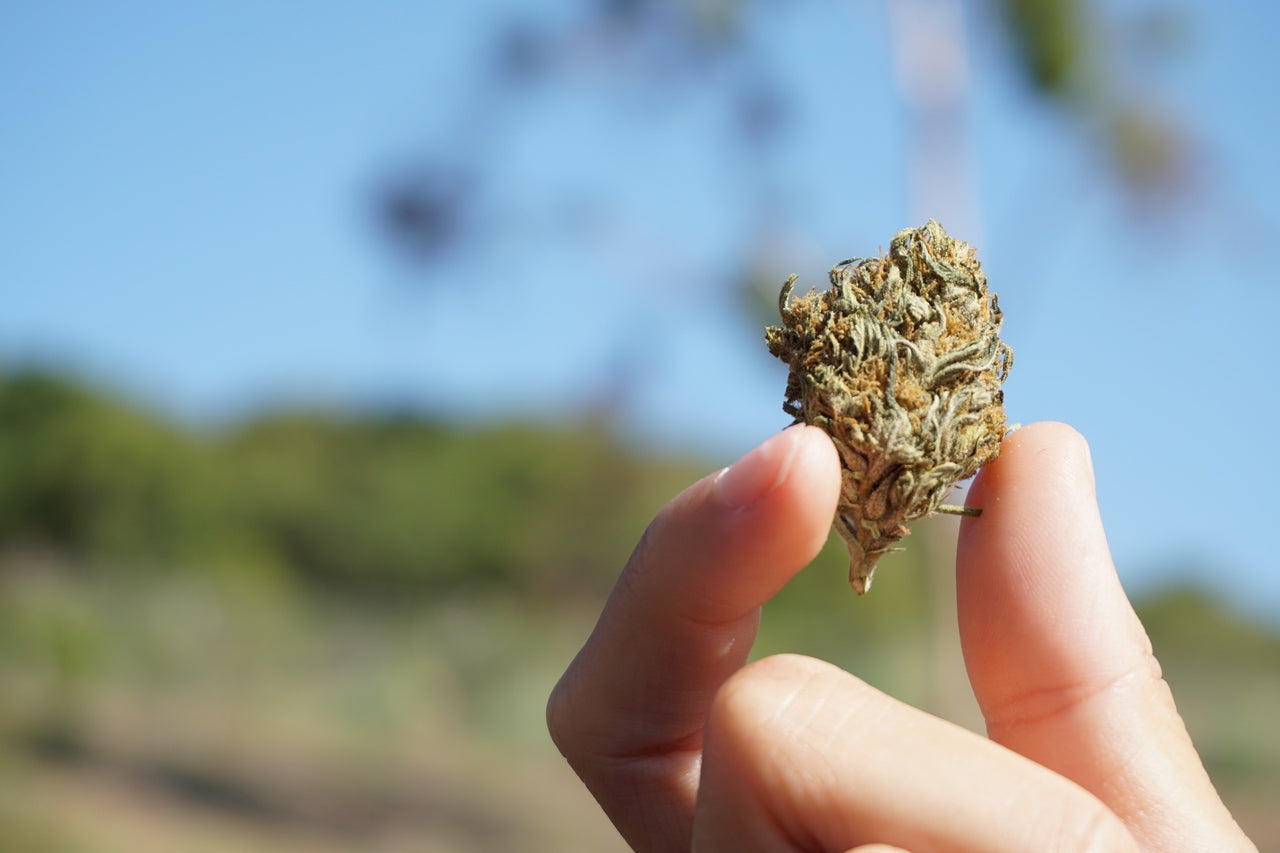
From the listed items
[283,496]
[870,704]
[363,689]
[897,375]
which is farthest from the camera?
[283,496]

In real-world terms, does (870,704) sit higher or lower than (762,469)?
lower

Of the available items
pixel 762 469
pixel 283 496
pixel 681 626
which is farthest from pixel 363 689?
pixel 283 496

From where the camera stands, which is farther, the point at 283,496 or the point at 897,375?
the point at 283,496

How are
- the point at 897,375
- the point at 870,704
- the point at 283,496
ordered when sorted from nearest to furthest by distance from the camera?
the point at 870,704
the point at 897,375
the point at 283,496

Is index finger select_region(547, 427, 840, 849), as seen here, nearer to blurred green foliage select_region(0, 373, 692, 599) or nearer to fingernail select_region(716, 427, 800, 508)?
fingernail select_region(716, 427, 800, 508)

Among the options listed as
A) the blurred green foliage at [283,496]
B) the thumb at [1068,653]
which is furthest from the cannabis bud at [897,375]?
the blurred green foliage at [283,496]

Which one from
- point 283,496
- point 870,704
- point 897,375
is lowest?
point 870,704

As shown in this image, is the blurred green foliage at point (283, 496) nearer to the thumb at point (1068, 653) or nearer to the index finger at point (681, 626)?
the index finger at point (681, 626)

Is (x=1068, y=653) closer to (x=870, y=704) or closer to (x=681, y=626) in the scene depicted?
(x=870, y=704)

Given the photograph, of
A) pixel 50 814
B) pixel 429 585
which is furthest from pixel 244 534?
pixel 50 814
